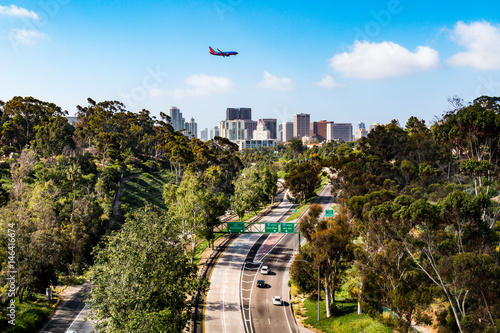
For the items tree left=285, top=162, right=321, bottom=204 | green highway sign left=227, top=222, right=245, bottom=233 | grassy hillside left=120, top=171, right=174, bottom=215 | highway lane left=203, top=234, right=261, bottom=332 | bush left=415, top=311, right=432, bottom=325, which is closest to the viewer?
bush left=415, top=311, right=432, bottom=325

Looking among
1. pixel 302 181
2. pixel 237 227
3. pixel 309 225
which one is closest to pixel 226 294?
pixel 237 227

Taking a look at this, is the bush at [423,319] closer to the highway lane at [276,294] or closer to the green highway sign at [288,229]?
the highway lane at [276,294]

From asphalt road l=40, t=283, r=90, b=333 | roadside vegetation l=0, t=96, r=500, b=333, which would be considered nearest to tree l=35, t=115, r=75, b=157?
roadside vegetation l=0, t=96, r=500, b=333

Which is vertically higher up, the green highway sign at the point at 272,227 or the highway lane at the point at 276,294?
the green highway sign at the point at 272,227

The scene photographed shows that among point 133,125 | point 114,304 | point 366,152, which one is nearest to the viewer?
point 114,304

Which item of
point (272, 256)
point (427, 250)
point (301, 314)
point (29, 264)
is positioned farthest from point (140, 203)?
point (427, 250)

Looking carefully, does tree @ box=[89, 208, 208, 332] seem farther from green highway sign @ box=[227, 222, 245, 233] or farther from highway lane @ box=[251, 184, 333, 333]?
green highway sign @ box=[227, 222, 245, 233]

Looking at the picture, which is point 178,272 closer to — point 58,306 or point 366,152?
point 58,306

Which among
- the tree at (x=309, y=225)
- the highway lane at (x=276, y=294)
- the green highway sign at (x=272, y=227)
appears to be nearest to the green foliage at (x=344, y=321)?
the highway lane at (x=276, y=294)
